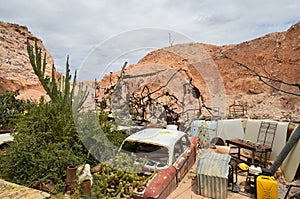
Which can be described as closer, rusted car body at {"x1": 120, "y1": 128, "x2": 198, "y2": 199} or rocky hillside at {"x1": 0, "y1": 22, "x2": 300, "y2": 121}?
rusted car body at {"x1": 120, "y1": 128, "x2": 198, "y2": 199}

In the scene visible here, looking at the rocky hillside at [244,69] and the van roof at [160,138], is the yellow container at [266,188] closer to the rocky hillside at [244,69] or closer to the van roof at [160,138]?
the van roof at [160,138]

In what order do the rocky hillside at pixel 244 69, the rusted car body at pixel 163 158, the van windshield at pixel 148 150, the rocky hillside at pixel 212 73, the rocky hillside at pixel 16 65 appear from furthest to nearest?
1. the rocky hillside at pixel 244 69
2. the rocky hillside at pixel 212 73
3. the rocky hillside at pixel 16 65
4. the van windshield at pixel 148 150
5. the rusted car body at pixel 163 158

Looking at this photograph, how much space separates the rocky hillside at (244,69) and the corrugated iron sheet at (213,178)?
1370 cm

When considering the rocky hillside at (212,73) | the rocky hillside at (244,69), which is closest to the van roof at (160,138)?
the rocky hillside at (212,73)

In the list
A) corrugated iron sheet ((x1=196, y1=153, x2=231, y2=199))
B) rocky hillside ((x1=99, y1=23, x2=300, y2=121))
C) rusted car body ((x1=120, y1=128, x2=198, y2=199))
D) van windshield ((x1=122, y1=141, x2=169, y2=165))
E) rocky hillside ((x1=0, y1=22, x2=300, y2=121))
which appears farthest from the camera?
rocky hillside ((x1=99, y1=23, x2=300, y2=121))

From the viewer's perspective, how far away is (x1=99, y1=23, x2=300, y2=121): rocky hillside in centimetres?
2045

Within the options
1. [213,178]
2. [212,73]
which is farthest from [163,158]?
[212,73]

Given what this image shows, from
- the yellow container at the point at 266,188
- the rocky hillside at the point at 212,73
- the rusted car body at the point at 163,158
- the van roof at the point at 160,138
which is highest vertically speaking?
the rocky hillside at the point at 212,73

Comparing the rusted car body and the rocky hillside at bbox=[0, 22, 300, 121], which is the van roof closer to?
the rusted car body

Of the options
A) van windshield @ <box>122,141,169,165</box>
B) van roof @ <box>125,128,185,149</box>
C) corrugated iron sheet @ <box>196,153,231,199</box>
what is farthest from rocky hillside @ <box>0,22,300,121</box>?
corrugated iron sheet @ <box>196,153,231,199</box>

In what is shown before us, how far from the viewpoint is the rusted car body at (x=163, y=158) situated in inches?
126

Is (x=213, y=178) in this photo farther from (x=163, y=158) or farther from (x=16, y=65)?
(x=16, y=65)

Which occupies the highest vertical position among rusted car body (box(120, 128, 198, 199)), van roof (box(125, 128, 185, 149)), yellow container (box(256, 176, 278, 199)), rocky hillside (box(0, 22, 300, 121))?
rocky hillside (box(0, 22, 300, 121))

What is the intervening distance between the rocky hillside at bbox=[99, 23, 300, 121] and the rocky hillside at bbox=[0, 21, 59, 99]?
241 inches
